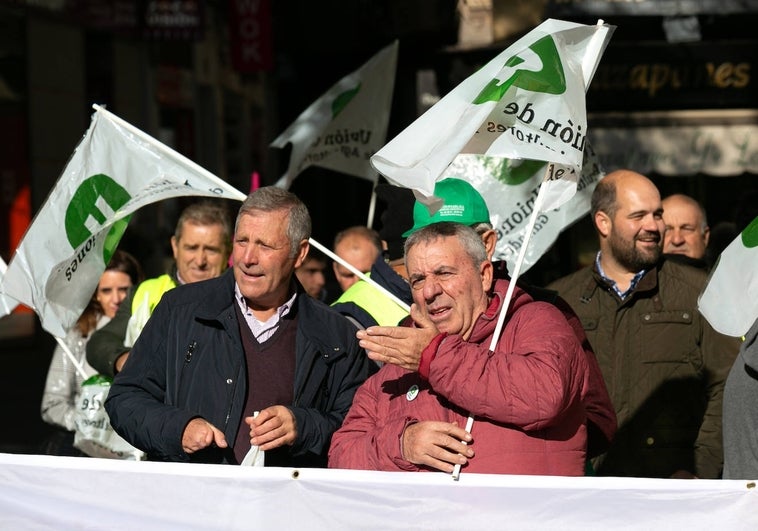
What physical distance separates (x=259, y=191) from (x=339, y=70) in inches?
626

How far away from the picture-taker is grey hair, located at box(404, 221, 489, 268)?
4.09m

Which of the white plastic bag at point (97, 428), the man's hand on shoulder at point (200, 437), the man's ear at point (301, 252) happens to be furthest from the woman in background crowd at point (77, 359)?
the man's hand on shoulder at point (200, 437)

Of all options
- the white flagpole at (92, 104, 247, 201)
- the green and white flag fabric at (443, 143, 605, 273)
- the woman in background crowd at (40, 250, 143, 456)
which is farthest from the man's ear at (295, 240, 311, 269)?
the green and white flag fabric at (443, 143, 605, 273)

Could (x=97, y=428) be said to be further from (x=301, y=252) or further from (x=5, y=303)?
(x=301, y=252)

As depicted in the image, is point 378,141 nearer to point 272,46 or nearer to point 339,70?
point 339,70

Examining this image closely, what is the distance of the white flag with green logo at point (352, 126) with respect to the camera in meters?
8.10

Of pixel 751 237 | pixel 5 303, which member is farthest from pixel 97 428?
pixel 751 237

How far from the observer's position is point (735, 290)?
4.23m

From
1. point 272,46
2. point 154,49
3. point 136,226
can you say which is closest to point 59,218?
point 136,226

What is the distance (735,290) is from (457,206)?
1075 mm

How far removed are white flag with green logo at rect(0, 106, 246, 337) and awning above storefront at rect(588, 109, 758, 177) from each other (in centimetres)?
740

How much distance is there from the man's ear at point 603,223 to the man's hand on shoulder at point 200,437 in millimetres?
2288

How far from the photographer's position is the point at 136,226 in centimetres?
1766

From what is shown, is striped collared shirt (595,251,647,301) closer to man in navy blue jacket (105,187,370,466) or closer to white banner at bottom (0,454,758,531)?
man in navy blue jacket (105,187,370,466)
